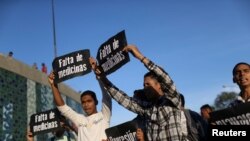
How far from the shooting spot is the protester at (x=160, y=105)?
3566 mm

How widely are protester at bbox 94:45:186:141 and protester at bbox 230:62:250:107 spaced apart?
1.80 ft

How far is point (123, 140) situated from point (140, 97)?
497 millimetres

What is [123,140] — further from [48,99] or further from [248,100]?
[48,99]

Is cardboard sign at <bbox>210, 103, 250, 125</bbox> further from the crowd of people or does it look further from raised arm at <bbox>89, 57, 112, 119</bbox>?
raised arm at <bbox>89, 57, 112, 119</bbox>

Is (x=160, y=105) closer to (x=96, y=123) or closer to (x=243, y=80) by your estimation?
(x=243, y=80)

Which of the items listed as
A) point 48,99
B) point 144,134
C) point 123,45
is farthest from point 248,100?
point 48,99

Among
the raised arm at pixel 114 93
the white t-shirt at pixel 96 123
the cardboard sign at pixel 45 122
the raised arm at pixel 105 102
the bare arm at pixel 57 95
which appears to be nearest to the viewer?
the raised arm at pixel 114 93

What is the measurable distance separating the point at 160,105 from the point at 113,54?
96cm

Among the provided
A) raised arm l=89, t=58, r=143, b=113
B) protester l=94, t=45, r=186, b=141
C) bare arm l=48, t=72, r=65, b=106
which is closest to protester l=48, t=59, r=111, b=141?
raised arm l=89, t=58, r=143, b=113

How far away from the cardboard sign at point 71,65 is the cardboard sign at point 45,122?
84 cm

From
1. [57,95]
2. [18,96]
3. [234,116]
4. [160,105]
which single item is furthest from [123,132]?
[18,96]

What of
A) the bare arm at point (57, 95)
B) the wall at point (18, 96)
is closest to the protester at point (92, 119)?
the bare arm at point (57, 95)

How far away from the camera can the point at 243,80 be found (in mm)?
3654

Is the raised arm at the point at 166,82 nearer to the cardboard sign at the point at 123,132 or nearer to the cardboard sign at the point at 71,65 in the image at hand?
the cardboard sign at the point at 123,132
